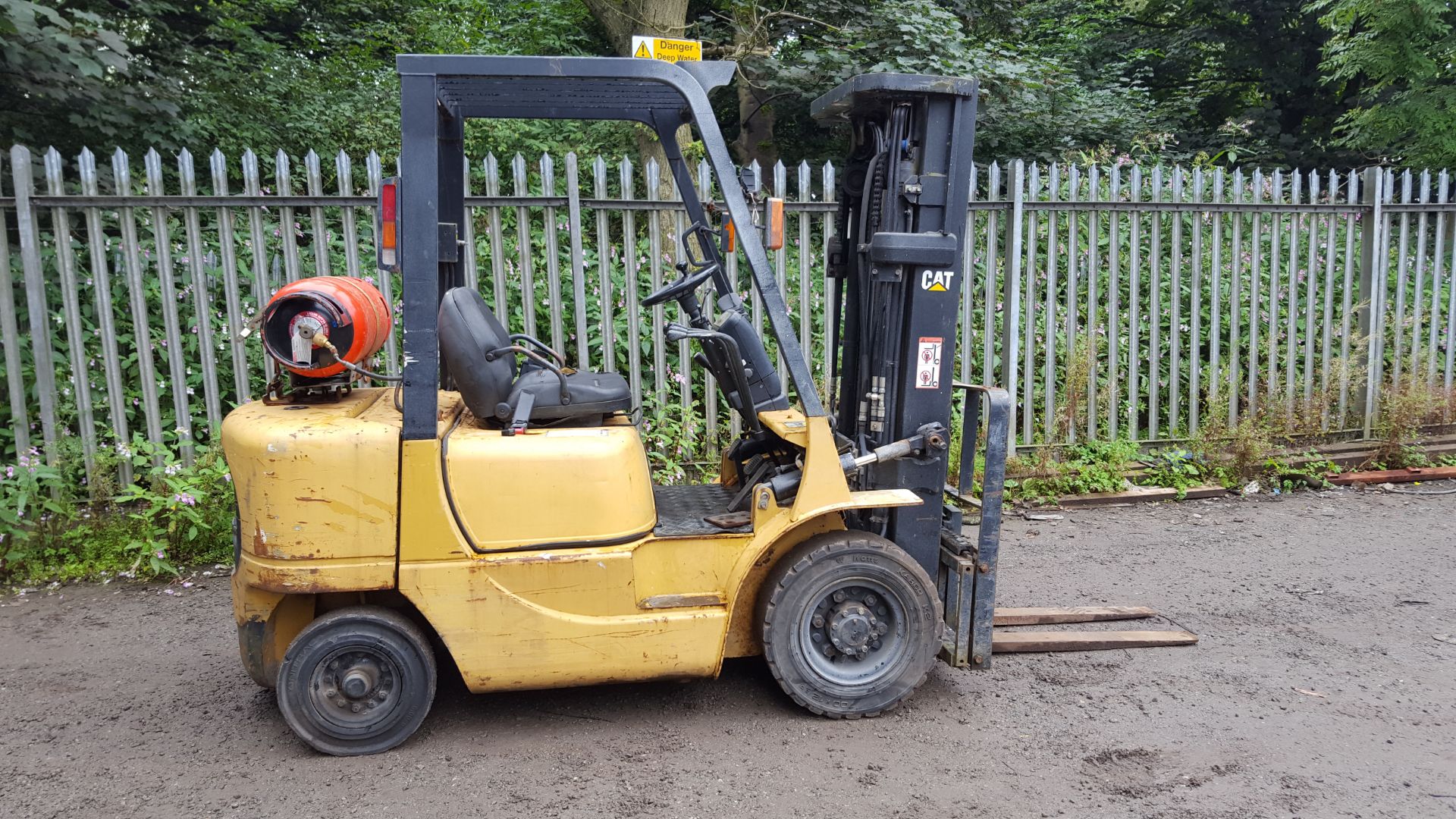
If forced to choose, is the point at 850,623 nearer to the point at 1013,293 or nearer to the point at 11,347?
the point at 1013,293

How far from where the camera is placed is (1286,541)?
639 centimetres

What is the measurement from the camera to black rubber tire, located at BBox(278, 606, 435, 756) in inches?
143

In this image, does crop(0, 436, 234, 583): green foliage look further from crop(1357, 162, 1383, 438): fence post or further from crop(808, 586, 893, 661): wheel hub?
crop(1357, 162, 1383, 438): fence post

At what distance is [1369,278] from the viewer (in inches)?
324

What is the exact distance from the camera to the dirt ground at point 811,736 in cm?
336

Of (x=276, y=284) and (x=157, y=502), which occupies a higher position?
(x=276, y=284)

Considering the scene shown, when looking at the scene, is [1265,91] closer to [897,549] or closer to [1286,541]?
[1286,541]

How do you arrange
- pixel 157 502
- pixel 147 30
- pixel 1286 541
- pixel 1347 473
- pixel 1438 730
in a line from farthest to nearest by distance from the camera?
pixel 147 30, pixel 1347 473, pixel 1286 541, pixel 157 502, pixel 1438 730

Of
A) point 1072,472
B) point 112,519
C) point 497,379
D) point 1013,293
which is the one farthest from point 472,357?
point 1072,472

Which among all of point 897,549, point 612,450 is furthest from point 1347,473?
point 612,450

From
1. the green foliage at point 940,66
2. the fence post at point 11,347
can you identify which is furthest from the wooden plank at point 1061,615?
the green foliage at point 940,66

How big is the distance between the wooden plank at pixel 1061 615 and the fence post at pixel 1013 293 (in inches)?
95.1

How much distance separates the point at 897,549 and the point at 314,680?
223 cm

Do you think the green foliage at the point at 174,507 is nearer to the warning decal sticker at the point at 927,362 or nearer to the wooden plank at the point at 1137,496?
the warning decal sticker at the point at 927,362
